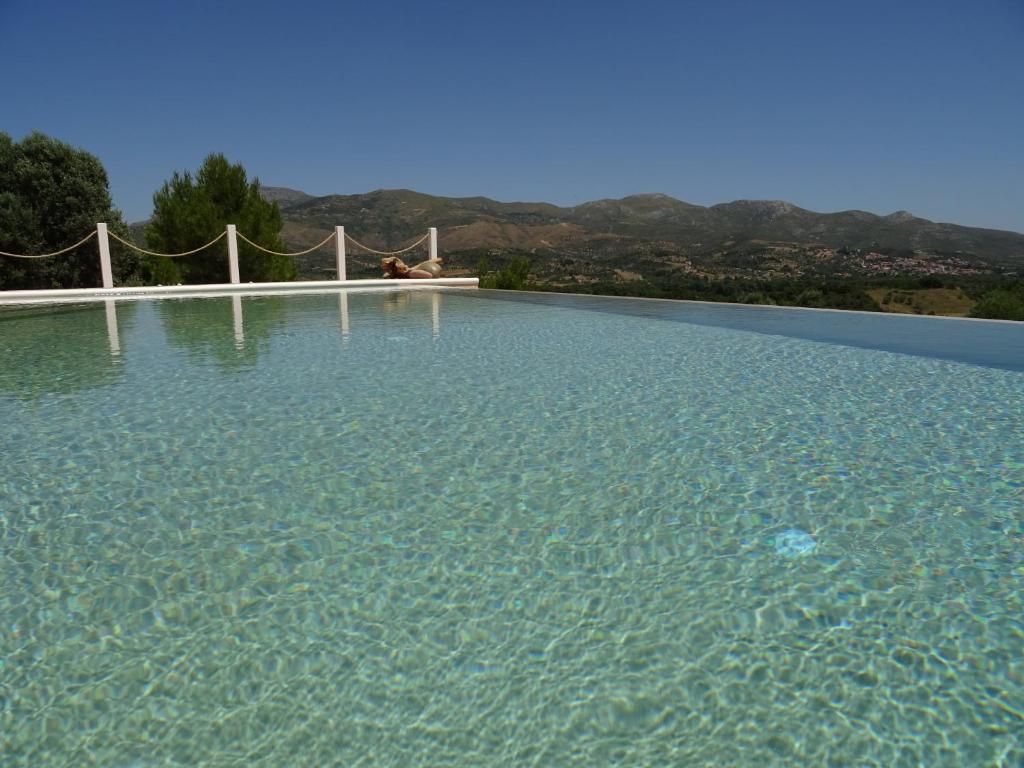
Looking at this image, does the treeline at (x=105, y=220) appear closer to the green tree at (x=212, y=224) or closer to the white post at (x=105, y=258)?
the green tree at (x=212, y=224)

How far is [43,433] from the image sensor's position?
3.73 metres

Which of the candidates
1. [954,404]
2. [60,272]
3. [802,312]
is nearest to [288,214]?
[60,272]

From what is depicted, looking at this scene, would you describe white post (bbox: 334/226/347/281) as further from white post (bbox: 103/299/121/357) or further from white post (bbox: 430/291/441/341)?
white post (bbox: 103/299/121/357)

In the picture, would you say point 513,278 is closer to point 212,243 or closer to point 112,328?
point 212,243

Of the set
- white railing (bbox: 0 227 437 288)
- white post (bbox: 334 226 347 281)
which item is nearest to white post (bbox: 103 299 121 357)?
white railing (bbox: 0 227 437 288)

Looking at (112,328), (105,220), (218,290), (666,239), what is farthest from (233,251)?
(666,239)

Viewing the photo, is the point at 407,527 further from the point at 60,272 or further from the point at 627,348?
the point at 60,272

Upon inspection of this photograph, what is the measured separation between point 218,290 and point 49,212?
6.58m

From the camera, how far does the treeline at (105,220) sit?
16.1m

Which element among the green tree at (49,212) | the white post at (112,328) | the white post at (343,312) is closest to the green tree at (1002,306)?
the white post at (343,312)

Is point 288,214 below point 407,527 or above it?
above

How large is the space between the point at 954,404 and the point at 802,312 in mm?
6677

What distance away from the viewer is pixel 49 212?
16.6m

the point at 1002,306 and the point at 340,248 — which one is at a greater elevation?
the point at 340,248
